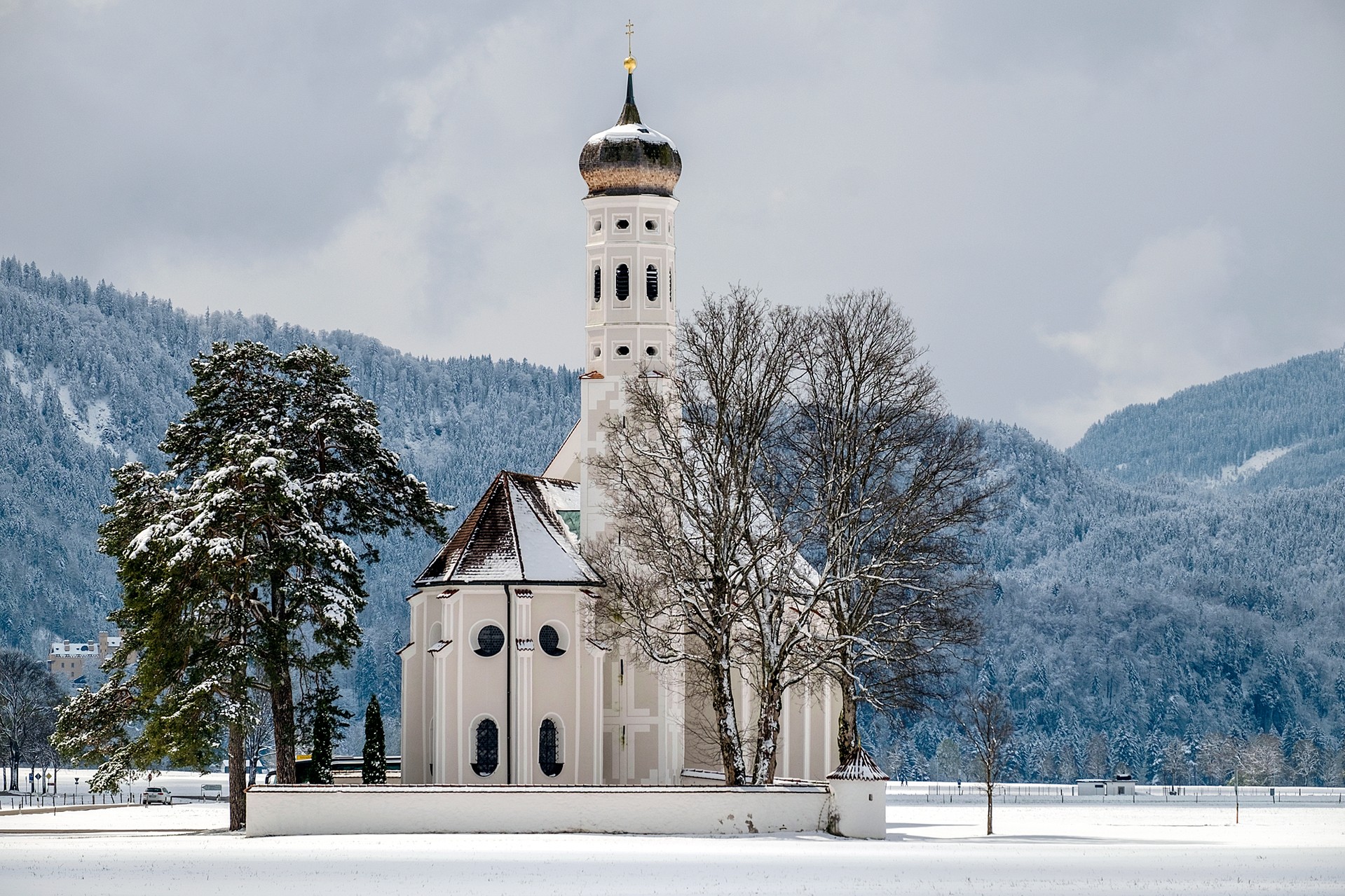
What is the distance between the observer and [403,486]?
55.5 m

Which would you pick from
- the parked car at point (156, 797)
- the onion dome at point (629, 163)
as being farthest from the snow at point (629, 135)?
the parked car at point (156, 797)

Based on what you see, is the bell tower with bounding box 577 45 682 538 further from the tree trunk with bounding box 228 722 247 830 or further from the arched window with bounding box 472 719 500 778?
the tree trunk with bounding box 228 722 247 830

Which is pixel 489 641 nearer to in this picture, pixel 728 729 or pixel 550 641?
pixel 550 641

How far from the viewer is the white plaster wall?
44625 millimetres

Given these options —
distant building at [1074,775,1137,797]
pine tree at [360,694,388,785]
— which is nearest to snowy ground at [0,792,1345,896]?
pine tree at [360,694,388,785]

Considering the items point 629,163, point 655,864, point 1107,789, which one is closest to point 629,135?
point 629,163

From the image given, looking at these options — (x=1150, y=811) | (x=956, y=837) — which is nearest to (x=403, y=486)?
(x=956, y=837)

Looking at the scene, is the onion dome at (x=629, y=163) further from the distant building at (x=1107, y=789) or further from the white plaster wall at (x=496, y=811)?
the distant building at (x=1107, y=789)

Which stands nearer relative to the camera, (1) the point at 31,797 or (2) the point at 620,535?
(2) the point at 620,535

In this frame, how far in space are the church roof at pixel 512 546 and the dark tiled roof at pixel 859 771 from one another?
39.4 feet

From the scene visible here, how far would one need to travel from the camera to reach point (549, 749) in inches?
2212

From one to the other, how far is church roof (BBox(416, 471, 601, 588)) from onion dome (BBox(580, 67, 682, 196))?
31.0ft

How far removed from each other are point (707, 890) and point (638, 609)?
55.1 ft

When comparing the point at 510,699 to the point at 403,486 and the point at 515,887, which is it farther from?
the point at 515,887
